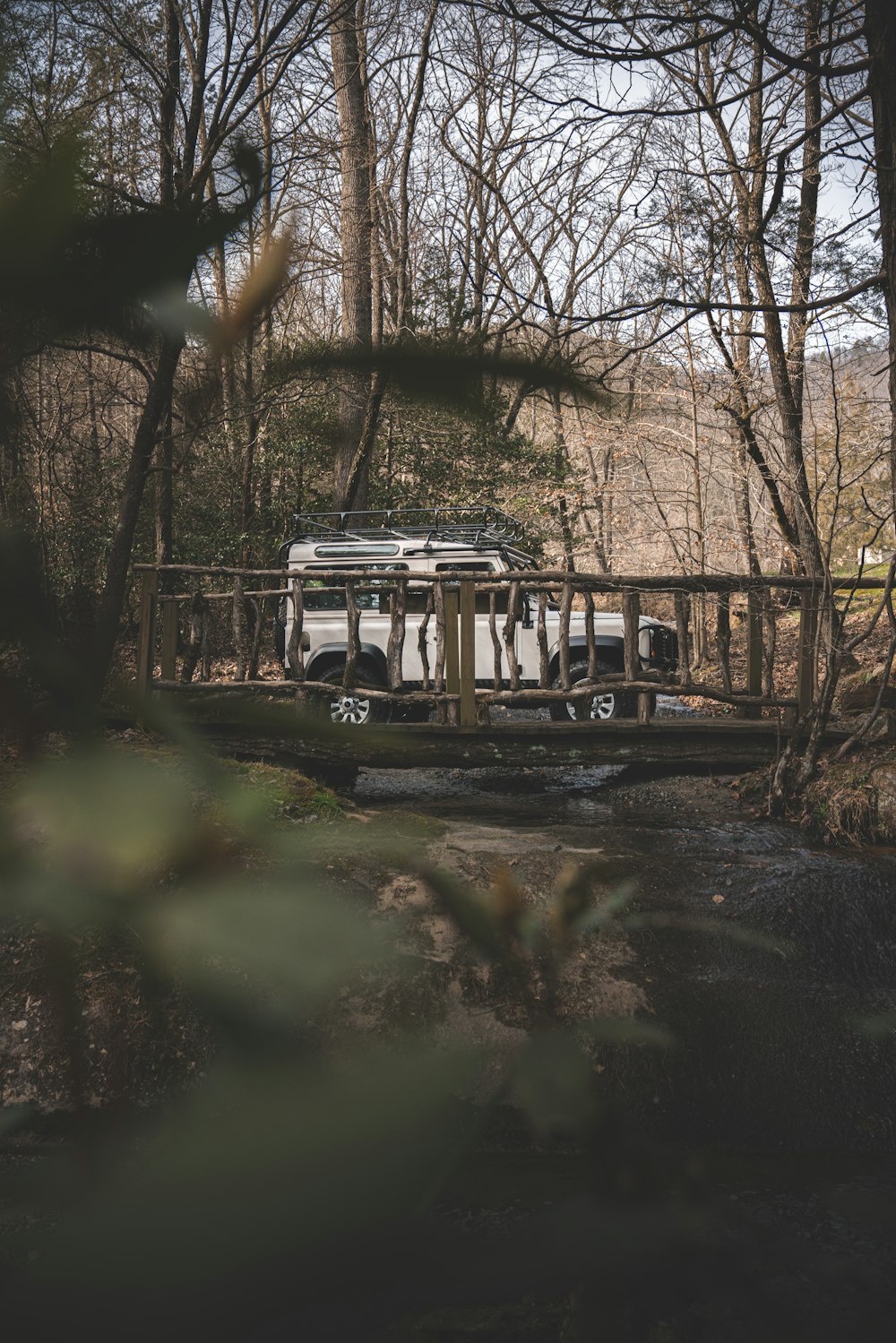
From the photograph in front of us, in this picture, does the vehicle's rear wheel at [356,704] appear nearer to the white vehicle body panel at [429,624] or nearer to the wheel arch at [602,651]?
the white vehicle body panel at [429,624]

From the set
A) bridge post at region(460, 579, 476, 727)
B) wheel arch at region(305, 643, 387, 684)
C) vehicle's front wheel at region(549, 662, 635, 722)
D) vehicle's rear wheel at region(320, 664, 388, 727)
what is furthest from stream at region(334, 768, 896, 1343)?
wheel arch at region(305, 643, 387, 684)

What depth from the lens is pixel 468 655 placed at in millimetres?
6434

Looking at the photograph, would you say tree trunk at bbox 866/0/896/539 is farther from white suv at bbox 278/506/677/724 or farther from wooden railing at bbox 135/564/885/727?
white suv at bbox 278/506/677/724

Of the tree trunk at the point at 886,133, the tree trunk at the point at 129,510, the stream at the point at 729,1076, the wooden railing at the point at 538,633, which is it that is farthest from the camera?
the wooden railing at the point at 538,633

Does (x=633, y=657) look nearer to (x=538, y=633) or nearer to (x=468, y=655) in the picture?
(x=538, y=633)

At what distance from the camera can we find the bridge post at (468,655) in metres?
6.34

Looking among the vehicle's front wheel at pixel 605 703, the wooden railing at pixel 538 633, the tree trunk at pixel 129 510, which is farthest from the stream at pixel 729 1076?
the vehicle's front wheel at pixel 605 703

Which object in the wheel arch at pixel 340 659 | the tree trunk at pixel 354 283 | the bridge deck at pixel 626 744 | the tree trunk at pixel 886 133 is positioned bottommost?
the bridge deck at pixel 626 744

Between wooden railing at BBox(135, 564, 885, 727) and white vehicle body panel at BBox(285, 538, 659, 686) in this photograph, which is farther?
white vehicle body panel at BBox(285, 538, 659, 686)

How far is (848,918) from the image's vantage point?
394 centimetres

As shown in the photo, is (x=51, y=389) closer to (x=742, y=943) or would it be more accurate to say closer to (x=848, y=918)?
(x=742, y=943)

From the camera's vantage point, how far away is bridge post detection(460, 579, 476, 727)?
6.34 m

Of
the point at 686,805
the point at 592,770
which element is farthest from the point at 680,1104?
the point at 592,770

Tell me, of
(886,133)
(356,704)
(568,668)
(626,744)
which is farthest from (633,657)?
(886,133)
